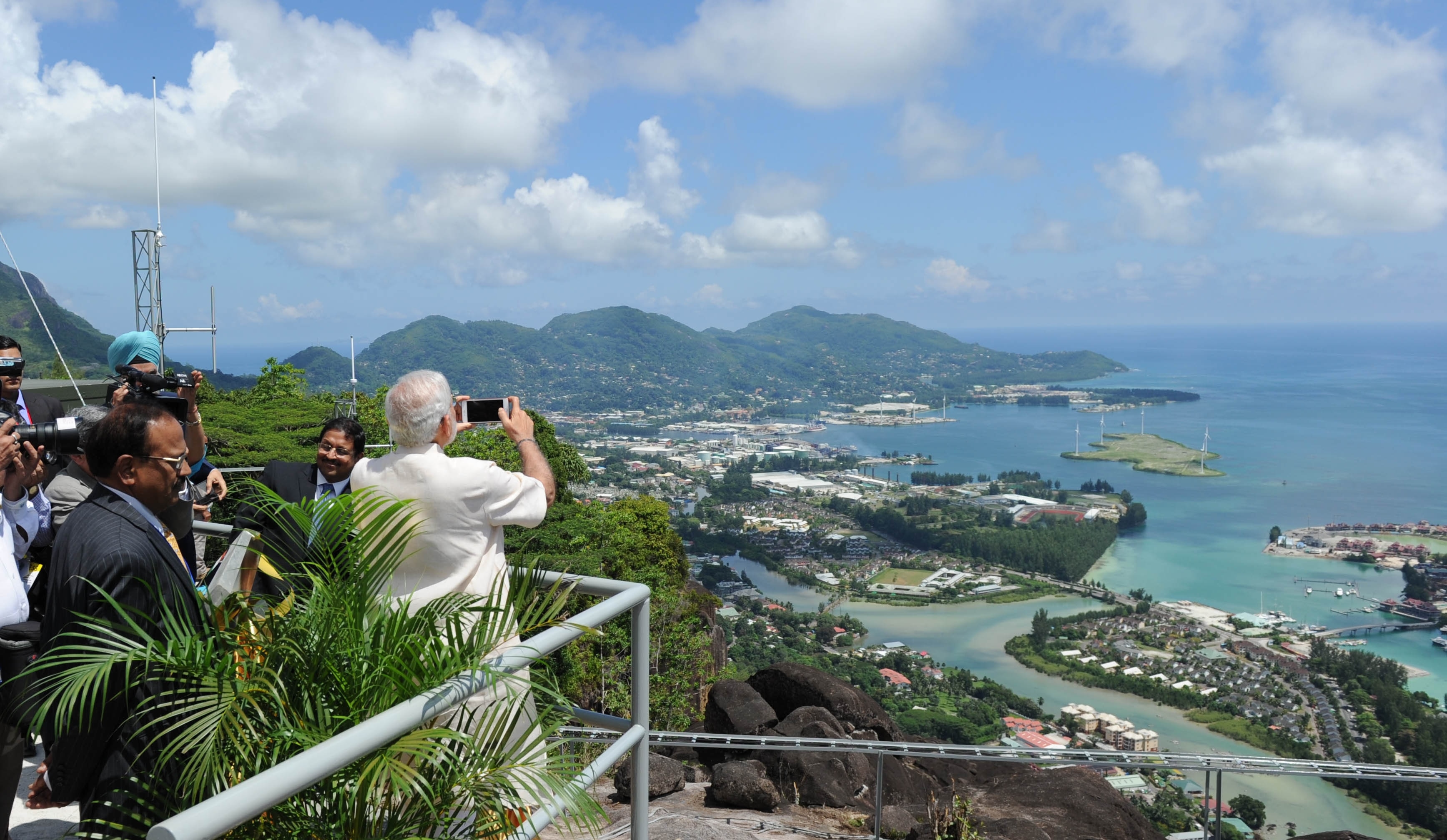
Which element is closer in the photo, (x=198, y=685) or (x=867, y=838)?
(x=198, y=685)

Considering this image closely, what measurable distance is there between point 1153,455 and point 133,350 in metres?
142

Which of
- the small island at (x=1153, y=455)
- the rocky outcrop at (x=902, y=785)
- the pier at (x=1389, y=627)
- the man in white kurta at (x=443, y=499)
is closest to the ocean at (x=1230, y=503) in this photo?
the pier at (x=1389, y=627)

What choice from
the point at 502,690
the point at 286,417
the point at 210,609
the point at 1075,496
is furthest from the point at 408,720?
the point at 1075,496

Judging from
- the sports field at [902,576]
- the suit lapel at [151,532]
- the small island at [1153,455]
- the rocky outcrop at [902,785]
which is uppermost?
the suit lapel at [151,532]

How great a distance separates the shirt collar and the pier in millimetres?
78044

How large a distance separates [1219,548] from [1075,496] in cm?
1902

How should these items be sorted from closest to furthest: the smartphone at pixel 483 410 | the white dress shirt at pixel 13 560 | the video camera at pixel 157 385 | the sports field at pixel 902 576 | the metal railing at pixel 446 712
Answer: the metal railing at pixel 446 712 < the white dress shirt at pixel 13 560 < the smartphone at pixel 483 410 < the video camera at pixel 157 385 < the sports field at pixel 902 576

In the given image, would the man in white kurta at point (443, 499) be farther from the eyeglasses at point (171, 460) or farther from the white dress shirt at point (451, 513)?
the eyeglasses at point (171, 460)

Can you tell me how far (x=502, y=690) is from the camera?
2.06m

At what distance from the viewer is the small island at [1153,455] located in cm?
12175

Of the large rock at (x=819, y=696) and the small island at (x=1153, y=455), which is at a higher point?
the large rock at (x=819, y=696)

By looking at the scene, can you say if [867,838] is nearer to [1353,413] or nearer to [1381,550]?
[1381,550]

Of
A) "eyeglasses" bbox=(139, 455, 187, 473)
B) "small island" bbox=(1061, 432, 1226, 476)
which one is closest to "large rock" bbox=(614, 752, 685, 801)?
"eyeglasses" bbox=(139, 455, 187, 473)

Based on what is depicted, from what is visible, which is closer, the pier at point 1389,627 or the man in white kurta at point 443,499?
the man in white kurta at point 443,499
